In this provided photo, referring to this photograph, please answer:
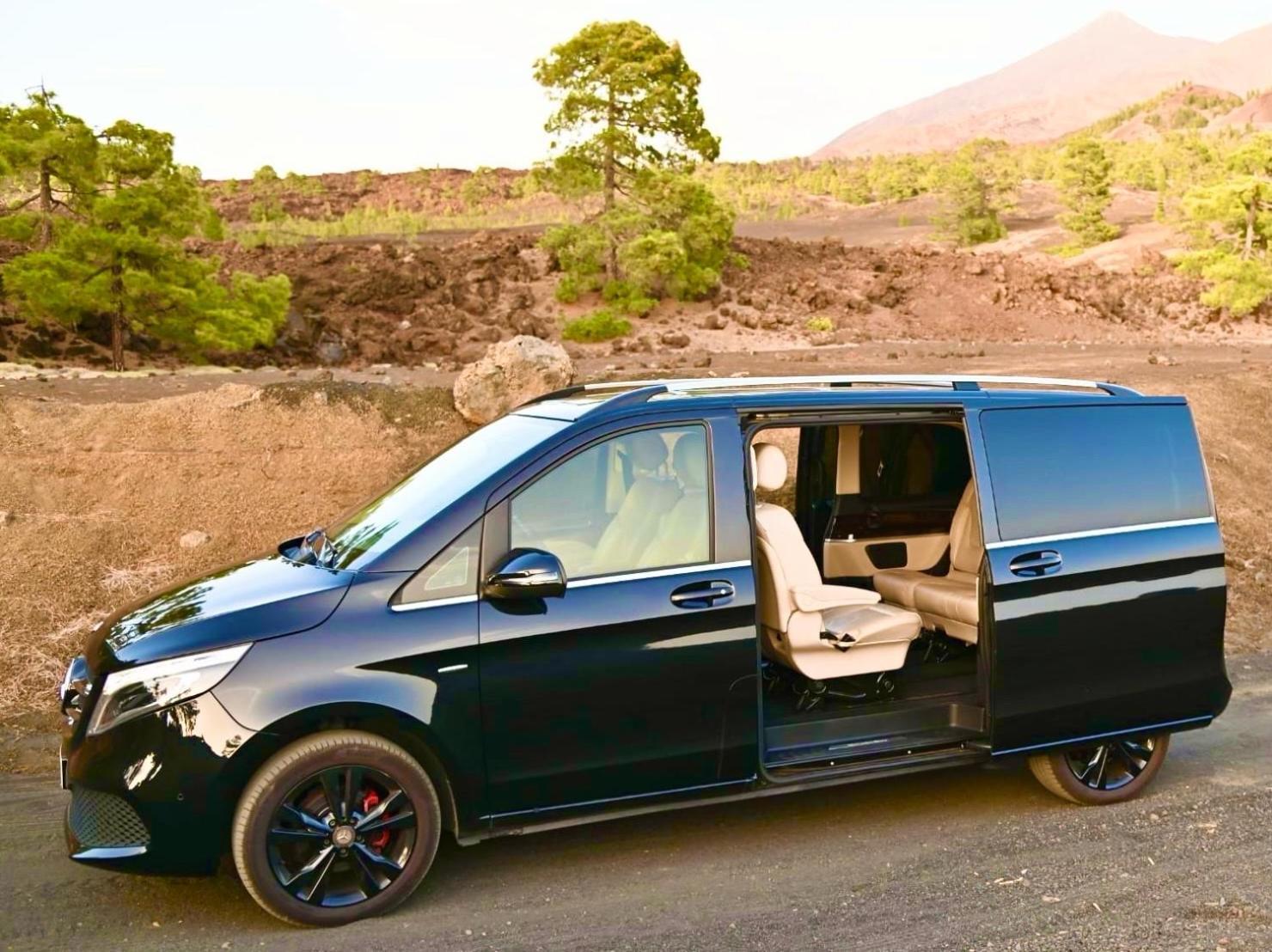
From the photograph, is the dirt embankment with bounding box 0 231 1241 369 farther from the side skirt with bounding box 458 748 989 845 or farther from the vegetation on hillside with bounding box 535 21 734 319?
the side skirt with bounding box 458 748 989 845

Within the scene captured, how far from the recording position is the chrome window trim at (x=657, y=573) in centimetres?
491

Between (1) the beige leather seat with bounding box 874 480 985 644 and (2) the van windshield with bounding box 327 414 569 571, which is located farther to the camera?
(1) the beige leather seat with bounding box 874 480 985 644

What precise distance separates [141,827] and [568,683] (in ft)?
5.17

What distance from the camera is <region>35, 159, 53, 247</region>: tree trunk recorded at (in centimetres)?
1934

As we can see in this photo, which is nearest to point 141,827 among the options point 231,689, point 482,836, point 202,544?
point 231,689

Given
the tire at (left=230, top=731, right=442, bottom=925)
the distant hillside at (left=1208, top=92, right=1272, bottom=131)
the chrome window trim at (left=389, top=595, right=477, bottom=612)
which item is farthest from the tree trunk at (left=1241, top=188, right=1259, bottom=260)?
the distant hillside at (left=1208, top=92, right=1272, bottom=131)

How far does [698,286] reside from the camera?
29.6m

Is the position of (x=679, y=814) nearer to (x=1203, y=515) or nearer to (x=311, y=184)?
(x=1203, y=515)

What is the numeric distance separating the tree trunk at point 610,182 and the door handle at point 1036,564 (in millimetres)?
23723

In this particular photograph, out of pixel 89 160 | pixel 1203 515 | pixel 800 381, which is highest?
pixel 89 160

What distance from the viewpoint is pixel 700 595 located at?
5.00 metres

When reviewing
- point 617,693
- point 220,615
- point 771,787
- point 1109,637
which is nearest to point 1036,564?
point 1109,637

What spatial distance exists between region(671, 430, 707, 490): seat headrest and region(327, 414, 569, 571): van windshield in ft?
1.57

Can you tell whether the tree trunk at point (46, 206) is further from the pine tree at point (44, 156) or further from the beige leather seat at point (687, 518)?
the beige leather seat at point (687, 518)
